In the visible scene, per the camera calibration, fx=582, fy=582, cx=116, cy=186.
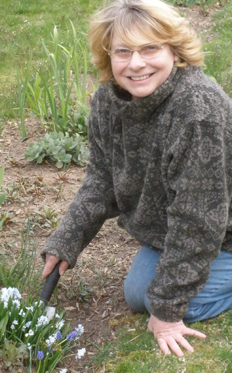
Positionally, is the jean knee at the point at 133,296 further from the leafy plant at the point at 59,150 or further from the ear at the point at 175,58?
the leafy plant at the point at 59,150

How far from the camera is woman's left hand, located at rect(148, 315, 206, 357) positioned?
243cm

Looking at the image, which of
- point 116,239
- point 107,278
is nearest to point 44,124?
point 116,239

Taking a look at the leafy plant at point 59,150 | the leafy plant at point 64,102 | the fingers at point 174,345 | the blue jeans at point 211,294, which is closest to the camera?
the fingers at point 174,345

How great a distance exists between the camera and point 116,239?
3488 mm

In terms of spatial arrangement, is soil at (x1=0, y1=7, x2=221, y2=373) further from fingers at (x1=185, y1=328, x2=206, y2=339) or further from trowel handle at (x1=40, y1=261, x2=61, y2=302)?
fingers at (x1=185, y1=328, x2=206, y2=339)

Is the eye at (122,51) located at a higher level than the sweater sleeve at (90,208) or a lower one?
higher

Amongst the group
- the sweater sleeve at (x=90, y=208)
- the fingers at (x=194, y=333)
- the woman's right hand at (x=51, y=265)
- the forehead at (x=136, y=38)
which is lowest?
the fingers at (x=194, y=333)

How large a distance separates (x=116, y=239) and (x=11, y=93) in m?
2.10

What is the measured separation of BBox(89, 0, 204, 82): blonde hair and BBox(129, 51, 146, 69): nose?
1.8 inches

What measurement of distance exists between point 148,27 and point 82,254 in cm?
154

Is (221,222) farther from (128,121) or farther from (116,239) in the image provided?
(116,239)

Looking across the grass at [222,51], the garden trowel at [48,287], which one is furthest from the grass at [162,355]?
the grass at [222,51]

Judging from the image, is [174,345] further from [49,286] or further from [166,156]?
[166,156]

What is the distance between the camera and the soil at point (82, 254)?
2846 mm
